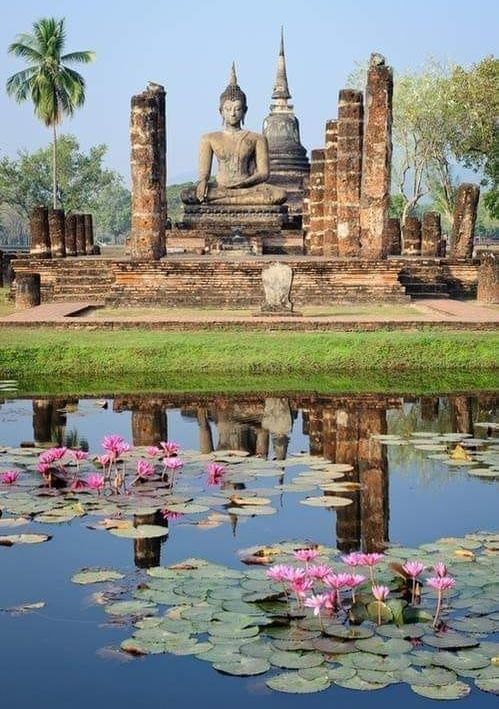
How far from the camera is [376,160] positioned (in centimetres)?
2094

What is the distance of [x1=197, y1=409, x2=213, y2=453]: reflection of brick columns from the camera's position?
9.89 meters

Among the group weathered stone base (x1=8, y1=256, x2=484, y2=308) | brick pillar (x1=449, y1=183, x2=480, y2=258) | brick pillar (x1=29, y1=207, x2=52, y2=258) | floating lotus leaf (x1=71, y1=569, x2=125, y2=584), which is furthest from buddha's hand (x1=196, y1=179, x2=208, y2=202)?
floating lotus leaf (x1=71, y1=569, x2=125, y2=584)

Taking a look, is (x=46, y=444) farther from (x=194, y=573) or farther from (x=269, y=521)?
(x=194, y=573)

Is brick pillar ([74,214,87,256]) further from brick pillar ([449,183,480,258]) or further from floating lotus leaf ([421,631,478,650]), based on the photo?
floating lotus leaf ([421,631,478,650])

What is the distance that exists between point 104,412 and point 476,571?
19.3 feet

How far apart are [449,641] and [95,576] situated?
74.8 inches

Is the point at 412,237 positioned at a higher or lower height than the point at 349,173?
lower

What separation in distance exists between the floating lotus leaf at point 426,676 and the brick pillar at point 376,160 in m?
16.3

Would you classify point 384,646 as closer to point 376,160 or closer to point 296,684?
point 296,684

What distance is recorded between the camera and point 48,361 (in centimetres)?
1423

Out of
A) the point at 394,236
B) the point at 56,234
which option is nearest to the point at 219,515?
the point at 56,234

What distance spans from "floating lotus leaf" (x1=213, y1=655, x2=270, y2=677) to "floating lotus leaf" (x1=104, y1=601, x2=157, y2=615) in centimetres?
70

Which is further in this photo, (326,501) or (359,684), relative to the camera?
(326,501)

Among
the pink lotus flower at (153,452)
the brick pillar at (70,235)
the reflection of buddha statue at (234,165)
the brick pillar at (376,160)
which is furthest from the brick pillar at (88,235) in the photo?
the pink lotus flower at (153,452)
